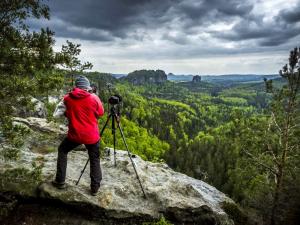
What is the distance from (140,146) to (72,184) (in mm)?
74668

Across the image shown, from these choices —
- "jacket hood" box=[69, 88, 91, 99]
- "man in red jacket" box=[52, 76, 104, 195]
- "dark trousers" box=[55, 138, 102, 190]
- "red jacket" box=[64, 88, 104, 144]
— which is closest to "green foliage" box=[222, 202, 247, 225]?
"dark trousers" box=[55, 138, 102, 190]

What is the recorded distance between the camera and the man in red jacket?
8.26 m

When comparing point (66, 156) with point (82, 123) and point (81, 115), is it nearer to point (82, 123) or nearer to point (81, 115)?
point (82, 123)

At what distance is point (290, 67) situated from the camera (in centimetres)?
1511

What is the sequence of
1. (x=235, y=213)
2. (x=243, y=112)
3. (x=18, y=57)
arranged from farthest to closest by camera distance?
(x=243, y=112) < (x=235, y=213) < (x=18, y=57)

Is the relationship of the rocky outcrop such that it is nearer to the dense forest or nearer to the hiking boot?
the hiking boot

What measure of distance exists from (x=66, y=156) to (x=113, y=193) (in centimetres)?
201

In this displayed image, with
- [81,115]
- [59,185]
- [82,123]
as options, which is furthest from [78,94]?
[59,185]

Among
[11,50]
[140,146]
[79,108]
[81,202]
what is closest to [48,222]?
[81,202]

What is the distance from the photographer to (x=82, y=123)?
8297 mm

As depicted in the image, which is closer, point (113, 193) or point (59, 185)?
point (59, 185)

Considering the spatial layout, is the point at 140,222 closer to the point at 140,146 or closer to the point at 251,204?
the point at 251,204

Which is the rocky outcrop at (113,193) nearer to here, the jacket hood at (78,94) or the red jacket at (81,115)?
the red jacket at (81,115)

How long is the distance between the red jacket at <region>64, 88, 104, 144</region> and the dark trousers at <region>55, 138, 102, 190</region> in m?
0.25
